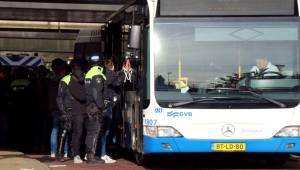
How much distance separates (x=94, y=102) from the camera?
44.2ft

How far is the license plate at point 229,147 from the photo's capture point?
39.5ft

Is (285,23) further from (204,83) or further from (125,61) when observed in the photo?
(125,61)

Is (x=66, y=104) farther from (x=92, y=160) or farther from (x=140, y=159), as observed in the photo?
(x=140, y=159)

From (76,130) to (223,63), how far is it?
11.3ft

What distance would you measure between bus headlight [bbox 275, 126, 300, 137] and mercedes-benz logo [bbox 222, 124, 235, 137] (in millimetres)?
735

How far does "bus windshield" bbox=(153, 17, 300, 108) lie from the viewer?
11945mm

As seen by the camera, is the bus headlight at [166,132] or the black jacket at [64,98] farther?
the black jacket at [64,98]

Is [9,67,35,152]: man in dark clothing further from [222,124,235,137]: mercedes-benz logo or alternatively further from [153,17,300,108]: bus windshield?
[222,124,235,137]: mercedes-benz logo

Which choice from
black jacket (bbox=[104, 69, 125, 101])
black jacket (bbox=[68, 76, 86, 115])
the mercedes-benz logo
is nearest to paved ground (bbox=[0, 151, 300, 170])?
black jacket (bbox=[68, 76, 86, 115])

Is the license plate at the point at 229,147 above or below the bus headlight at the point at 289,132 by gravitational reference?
below

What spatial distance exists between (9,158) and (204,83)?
459 cm

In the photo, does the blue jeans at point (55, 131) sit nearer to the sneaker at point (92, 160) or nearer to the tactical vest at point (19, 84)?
the sneaker at point (92, 160)

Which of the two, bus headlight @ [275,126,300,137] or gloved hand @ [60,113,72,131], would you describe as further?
gloved hand @ [60,113,72,131]

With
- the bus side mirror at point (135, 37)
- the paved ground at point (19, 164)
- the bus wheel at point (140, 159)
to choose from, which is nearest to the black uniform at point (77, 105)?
the bus wheel at point (140, 159)
